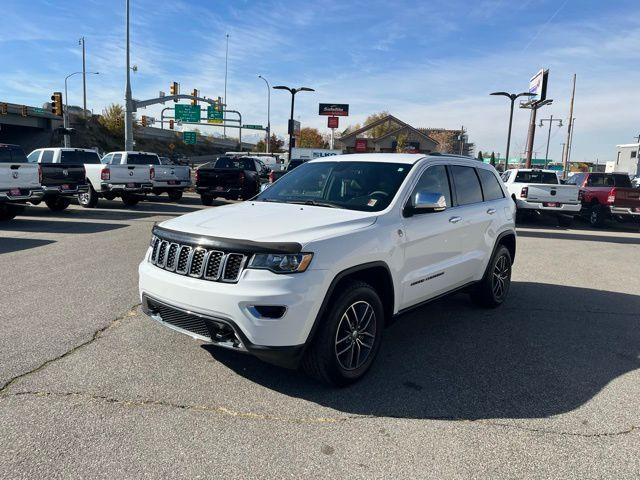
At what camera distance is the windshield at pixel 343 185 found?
4.27 meters

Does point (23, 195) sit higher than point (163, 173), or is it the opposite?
point (163, 173)

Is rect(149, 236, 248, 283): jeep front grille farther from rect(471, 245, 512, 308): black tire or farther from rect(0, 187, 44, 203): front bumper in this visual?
rect(0, 187, 44, 203): front bumper

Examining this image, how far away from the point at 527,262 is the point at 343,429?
7392 mm

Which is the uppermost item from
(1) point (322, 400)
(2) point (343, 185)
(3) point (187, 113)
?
(3) point (187, 113)

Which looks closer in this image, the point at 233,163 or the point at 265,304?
the point at 265,304

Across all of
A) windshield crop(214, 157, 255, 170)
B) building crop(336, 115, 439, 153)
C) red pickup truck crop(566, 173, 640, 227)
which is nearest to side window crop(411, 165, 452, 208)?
red pickup truck crop(566, 173, 640, 227)

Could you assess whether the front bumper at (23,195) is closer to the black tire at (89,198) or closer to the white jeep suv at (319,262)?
the black tire at (89,198)

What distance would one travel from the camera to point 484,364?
4.27m

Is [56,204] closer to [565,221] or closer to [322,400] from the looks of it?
[322,400]

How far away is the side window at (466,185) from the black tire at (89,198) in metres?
14.7

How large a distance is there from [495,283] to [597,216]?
12857 millimetres

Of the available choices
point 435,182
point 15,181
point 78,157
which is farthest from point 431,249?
point 78,157

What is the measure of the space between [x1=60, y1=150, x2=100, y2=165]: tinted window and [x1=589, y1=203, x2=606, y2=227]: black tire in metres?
17.4

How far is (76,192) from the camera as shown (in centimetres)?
1471
